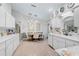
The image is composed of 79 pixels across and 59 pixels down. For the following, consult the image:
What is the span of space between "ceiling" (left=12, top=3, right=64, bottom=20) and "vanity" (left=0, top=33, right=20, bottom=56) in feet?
1.77

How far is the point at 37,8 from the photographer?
192 centimetres

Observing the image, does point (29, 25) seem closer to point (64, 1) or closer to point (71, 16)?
point (64, 1)

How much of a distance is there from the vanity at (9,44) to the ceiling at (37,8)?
541mm

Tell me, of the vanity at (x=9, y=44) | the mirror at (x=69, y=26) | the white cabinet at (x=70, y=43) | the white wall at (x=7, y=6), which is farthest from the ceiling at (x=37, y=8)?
the white cabinet at (x=70, y=43)

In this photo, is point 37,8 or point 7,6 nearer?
point 7,6

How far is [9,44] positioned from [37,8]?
96cm

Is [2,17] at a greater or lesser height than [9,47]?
greater

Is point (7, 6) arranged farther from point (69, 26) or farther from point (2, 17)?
point (69, 26)

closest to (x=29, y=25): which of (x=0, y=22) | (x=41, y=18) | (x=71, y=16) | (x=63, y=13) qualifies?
(x=41, y=18)

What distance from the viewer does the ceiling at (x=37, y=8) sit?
177cm

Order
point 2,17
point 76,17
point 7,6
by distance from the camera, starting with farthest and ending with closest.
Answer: point 76,17 < point 2,17 < point 7,6

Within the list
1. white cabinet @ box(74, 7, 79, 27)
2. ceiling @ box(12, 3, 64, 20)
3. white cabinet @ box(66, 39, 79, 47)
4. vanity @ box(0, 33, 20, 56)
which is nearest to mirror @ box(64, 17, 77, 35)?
white cabinet @ box(74, 7, 79, 27)

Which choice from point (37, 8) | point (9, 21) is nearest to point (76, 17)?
point (37, 8)

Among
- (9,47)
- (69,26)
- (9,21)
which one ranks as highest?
(9,21)
